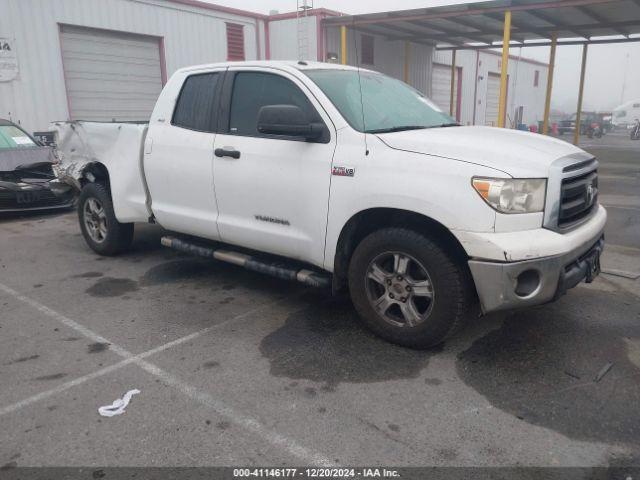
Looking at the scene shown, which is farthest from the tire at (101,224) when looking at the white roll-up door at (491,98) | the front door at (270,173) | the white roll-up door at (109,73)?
the white roll-up door at (491,98)

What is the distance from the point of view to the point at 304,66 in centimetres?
433

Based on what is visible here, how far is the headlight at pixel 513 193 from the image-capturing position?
123 inches

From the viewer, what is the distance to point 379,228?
3.79m

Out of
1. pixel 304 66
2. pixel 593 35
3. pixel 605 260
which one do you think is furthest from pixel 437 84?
pixel 304 66

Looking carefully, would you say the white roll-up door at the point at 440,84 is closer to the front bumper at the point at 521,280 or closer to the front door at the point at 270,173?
the front door at the point at 270,173

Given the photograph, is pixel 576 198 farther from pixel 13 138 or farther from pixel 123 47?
pixel 123 47

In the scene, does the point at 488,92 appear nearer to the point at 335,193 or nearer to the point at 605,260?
the point at 605,260

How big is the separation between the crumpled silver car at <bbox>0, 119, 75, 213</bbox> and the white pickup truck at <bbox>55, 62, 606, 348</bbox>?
4257mm

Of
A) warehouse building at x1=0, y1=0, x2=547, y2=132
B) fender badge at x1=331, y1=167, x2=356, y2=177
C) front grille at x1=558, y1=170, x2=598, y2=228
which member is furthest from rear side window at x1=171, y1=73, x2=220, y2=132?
warehouse building at x1=0, y1=0, x2=547, y2=132

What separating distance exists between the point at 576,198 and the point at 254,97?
2.58m

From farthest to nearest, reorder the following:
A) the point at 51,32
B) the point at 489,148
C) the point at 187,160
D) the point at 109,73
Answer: the point at 109,73, the point at 51,32, the point at 187,160, the point at 489,148

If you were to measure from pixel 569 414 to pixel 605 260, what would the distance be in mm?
3491

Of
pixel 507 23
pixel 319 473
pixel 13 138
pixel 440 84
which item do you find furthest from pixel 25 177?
pixel 440 84

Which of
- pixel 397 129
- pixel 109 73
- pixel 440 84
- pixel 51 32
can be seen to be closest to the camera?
pixel 397 129
